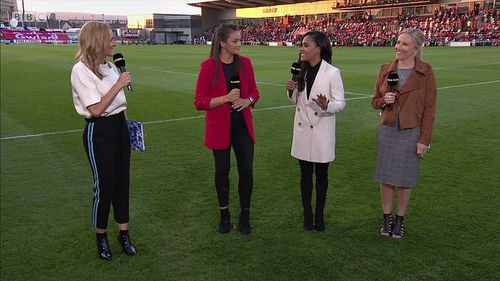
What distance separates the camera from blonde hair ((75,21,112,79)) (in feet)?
11.5

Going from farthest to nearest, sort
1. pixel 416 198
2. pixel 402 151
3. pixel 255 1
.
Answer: pixel 255 1, pixel 416 198, pixel 402 151

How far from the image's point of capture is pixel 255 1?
83.7 m

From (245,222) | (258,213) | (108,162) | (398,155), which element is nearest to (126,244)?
(108,162)

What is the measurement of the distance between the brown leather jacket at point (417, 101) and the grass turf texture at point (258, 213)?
1096 millimetres

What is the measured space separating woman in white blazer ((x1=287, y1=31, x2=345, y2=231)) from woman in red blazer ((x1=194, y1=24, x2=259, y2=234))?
1.45 ft

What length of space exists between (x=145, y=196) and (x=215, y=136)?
1791 millimetres


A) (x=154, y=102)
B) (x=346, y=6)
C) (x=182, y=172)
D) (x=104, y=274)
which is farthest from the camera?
(x=346, y=6)

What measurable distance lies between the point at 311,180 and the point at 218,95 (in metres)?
1.24

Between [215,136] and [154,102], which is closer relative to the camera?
[215,136]

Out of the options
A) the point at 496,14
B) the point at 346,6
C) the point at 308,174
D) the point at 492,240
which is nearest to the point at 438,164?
the point at 492,240

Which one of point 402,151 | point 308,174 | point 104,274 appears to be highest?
point 402,151

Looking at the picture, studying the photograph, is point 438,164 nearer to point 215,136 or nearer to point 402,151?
point 402,151

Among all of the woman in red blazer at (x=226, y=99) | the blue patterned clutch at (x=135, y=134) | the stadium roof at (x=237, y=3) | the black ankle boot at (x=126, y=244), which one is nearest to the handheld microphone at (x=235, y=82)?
the woman in red blazer at (x=226, y=99)

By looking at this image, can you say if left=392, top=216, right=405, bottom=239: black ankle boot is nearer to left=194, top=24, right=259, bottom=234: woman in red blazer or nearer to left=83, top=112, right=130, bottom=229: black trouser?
left=194, top=24, right=259, bottom=234: woman in red blazer
